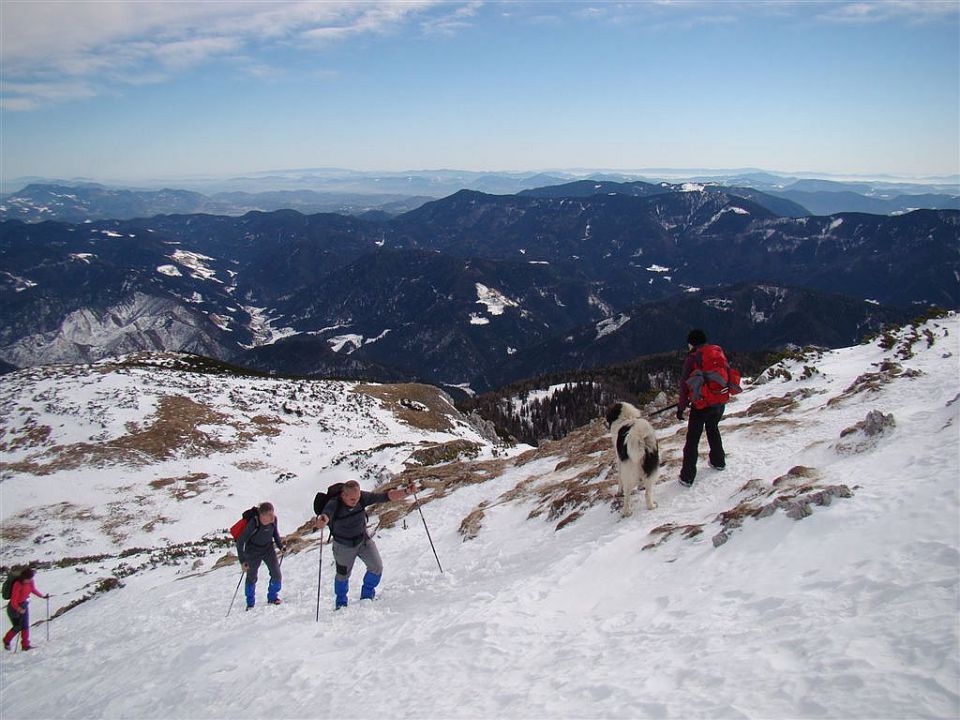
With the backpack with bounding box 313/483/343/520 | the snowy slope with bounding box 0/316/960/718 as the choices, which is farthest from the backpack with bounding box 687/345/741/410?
the backpack with bounding box 313/483/343/520

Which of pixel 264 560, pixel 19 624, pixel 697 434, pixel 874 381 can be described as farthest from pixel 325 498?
pixel 874 381

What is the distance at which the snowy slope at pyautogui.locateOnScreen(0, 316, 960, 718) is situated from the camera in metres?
4.64

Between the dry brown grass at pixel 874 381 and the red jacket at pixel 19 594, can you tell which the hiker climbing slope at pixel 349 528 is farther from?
the dry brown grass at pixel 874 381

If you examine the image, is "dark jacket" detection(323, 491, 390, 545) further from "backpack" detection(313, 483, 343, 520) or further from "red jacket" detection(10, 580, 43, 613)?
"red jacket" detection(10, 580, 43, 613)

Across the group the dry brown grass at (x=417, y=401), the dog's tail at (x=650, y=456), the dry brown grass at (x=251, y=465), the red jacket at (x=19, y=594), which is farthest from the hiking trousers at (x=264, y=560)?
the dry brown grass at (x=417, y=401)

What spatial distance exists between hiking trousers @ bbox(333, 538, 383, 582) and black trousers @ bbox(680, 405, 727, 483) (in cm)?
664

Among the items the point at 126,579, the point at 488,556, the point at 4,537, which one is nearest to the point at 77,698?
the point at 488,556

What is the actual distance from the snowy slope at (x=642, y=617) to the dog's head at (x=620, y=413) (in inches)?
73.8

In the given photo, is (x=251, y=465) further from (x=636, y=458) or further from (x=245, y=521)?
(x=636, y=458)

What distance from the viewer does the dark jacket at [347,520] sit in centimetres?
1010

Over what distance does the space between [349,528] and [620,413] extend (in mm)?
6031

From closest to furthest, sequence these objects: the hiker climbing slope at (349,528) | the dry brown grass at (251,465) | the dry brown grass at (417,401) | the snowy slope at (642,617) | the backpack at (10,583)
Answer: the snowy slope at (642,617)
the hiker climbing slope at (349,528)
the backpack at (10,583)
the dry brown grass at (251,465)
the dry brown grass at (417,401)

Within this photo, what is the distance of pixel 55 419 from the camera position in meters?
47.1

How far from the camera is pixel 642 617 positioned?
21.8 ft
